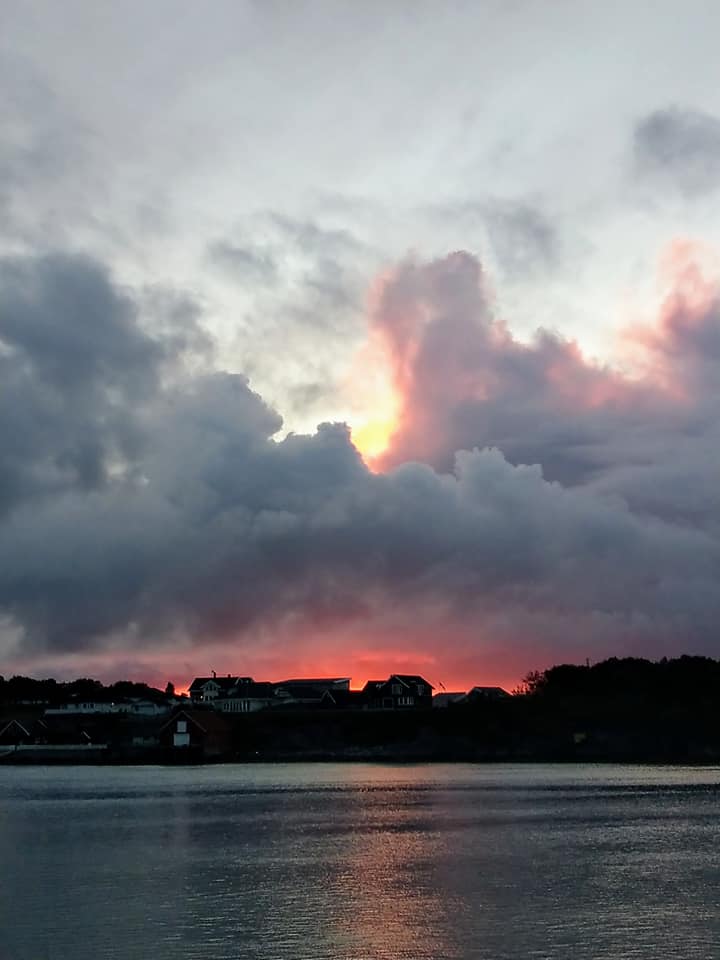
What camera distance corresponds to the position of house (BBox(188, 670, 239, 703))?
18362 cm

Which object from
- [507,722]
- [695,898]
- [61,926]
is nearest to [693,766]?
[507,722]

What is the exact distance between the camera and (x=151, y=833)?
55.6 metres

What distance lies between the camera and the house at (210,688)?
18362 centimetres

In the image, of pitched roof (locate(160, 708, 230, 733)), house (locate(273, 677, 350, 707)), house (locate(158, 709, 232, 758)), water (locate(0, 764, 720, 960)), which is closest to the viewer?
water (locate(0, 764, 720, 960))

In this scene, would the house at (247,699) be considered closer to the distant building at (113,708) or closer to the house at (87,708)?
the distant building at (113,708)

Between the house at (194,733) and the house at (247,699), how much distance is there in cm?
2629

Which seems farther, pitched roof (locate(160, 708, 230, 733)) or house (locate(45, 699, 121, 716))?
house (locate(45, 699, 121, 716))

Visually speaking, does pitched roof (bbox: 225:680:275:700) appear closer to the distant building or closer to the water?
the distant building

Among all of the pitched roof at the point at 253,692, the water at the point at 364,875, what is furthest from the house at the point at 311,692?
the water at the point at 364,875

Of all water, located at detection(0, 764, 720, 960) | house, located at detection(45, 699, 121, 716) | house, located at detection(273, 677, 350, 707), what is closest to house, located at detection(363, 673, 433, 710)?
house, located at detection(273, 677, 350, 707)

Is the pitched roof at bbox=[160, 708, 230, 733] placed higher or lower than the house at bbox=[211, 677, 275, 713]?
lower

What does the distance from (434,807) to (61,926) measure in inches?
1544

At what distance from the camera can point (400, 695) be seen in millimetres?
162000

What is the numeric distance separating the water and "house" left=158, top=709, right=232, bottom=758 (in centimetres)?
5633
